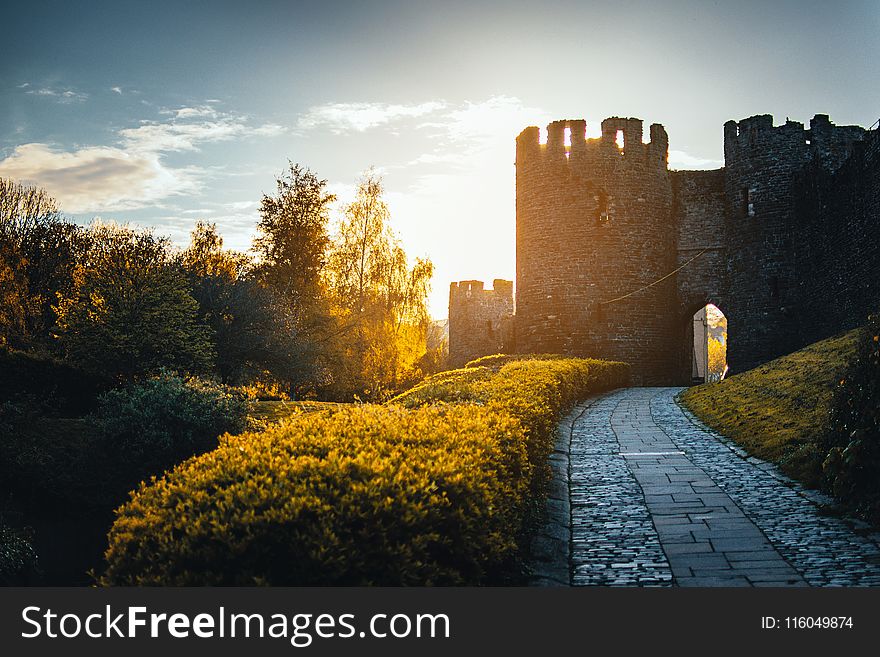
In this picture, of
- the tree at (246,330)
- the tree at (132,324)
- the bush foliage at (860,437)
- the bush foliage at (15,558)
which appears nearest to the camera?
the bush foliage at (860,437)

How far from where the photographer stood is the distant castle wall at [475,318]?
3862 cm

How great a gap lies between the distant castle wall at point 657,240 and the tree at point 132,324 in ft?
43.4

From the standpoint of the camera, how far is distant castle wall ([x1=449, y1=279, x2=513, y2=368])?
3862cm

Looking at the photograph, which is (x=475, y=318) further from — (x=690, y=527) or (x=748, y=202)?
(x=690, y=527)

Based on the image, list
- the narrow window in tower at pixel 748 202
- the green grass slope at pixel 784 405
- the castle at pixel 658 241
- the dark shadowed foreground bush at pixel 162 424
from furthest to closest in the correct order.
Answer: the narrow window in tower at pixel 748 202 < the castle at pixel 658 241 < the dark shadowed foreground bush at pixel 162 424 < the green grass slope at pixel 784 405

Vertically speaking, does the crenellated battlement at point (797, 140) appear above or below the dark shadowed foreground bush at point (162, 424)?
above

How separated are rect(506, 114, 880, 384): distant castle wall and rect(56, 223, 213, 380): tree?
521 inches

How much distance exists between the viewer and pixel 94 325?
18234 mm

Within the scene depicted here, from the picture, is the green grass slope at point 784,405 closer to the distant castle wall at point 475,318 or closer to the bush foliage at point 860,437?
the bush foliage at point 860,437

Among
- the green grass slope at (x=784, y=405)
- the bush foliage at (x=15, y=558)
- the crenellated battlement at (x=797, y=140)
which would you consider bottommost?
the bush foliage at (x=15, y=558)

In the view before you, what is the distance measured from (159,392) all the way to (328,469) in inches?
431

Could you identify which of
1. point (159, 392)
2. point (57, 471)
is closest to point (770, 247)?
point (159, 392)

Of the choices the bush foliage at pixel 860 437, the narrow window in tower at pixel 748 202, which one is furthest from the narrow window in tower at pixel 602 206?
the bush foliage at pixel 860 437

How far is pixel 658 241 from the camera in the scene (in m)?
27.8
